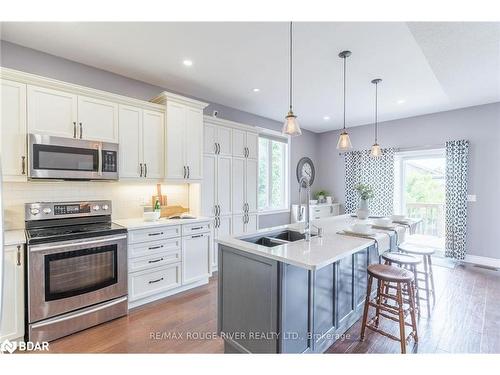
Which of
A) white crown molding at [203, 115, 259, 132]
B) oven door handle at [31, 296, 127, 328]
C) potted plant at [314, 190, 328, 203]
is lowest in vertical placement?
oven door handle at [31, 296, 127, 328]

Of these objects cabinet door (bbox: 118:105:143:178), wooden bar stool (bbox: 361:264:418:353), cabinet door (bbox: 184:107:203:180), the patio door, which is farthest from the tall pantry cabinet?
the patio door

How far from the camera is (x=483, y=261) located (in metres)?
4.17

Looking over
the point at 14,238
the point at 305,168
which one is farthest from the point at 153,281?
the point at 305,168

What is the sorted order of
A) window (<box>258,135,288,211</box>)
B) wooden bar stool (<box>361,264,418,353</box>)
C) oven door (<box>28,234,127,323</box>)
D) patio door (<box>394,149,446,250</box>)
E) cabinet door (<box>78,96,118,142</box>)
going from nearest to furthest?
1. wooden bar stool (<box>361,264,418,353</box>)
2. oven door (<box>28,234,127,323</box>)
3. cabinet door (<box>78,96,118,142</box>)
4. patio door (<box>394,149,446,250</box>)
5. window (<box>258,135,288,211</box>)

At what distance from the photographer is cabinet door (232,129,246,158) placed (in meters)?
4.00

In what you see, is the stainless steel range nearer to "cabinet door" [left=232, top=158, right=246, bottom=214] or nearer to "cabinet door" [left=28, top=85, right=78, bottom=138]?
"cabinet door" [left=28, top=85, right=78, bottom=138]

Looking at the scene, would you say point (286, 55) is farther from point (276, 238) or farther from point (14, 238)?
point (14, 238)

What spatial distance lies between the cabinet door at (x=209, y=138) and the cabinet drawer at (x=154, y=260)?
1.51 meters

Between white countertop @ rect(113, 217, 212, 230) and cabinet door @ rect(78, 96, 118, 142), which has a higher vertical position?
cabinet door @ rect(78, 96, 118, 142)

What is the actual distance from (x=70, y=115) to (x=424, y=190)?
5.88 meters

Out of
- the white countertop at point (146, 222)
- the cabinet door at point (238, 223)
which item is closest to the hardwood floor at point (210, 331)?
the white countertop at point (146, 222)

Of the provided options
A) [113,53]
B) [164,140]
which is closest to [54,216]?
[164,140]
